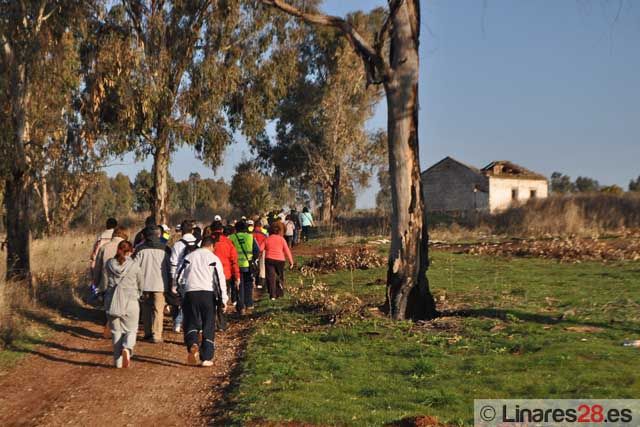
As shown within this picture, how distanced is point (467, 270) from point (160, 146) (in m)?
11.8

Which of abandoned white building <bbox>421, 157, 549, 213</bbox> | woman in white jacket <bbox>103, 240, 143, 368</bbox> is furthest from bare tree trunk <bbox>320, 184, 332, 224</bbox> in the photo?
woman in white jacket <bbox>103, 240, 143, 368</bbox>

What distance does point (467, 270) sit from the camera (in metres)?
22.0

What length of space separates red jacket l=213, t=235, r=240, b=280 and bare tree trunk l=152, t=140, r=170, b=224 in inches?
532

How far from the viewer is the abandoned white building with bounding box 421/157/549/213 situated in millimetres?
55906

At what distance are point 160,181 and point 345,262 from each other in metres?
8.07

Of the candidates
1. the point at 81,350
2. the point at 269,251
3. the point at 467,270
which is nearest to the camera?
the point at 81,350

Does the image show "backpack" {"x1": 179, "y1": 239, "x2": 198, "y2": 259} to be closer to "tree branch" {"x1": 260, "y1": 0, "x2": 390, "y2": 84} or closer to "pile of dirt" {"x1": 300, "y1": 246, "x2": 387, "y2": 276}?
"tree branch" {"x1": 260, "y1": 0, "x2": 390, "y2": 84}

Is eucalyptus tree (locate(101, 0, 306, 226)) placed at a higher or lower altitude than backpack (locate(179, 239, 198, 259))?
higher

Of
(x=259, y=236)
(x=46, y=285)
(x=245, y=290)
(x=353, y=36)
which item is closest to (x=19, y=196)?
(x=46, y=285)

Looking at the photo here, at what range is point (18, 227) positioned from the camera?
1720 centimetres

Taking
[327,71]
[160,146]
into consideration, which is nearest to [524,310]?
[160,146]

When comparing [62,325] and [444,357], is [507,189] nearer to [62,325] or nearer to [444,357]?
[62,325]

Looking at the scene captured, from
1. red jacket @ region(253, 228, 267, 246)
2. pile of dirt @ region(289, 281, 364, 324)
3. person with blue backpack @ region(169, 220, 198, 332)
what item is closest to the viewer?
person with blue backpack @ region(169, 220, 198, 332)

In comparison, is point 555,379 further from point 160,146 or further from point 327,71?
point 327,71
